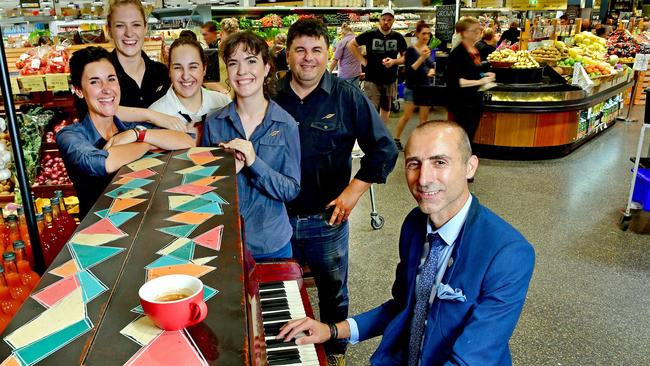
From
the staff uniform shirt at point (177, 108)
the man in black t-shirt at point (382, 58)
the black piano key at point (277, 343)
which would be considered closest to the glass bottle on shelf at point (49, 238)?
the staff uniform shirt at point (177, 108)

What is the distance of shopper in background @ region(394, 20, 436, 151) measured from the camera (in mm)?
7891

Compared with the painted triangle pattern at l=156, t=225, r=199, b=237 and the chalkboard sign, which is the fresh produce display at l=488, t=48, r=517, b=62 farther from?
the painted triangle pattern at l=156, t=225, r=199, b=237

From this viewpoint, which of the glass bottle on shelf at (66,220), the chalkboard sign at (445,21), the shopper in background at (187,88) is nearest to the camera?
the glass bottle on shelf at (66,220)

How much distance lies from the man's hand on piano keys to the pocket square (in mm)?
443

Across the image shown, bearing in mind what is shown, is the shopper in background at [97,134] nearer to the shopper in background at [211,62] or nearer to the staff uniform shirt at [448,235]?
the staff uniform shirt at [448,235]

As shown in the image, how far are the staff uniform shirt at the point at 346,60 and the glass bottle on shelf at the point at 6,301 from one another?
7.74 metres

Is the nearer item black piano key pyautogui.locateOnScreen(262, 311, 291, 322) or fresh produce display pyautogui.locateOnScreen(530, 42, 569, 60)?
black piano key pyautogui.locateOnScreen(262, 311, 291, 322)

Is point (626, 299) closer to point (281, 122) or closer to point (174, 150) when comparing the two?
point (281, 122)

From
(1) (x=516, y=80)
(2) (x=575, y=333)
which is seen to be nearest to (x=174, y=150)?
(2) (x=575, y=333)

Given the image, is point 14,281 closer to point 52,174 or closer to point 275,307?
point 275,307

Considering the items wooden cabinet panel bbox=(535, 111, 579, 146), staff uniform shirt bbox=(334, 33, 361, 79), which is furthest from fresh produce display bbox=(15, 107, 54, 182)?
wooden cabinet panel bbox=(535, 111, 579, 146)

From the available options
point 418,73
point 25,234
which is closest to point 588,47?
point 418,73

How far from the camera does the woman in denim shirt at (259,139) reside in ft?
6.82

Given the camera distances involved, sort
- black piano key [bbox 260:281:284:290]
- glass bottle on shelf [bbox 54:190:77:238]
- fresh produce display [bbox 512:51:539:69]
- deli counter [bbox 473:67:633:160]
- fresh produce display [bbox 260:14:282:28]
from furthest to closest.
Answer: fresh produce display [bbox 260:14:282:28]
fresh produce display [bbox 512:51:539:69]
deli counter [bbox 473:67:633:160]
glass bottle on shelf [bbox 54:190:77:238]
black piano key [bbox 260:281:284:290]
